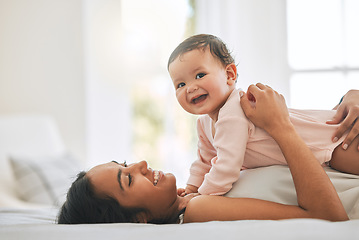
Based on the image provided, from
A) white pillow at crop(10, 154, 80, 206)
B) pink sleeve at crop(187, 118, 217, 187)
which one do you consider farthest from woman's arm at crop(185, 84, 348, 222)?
white pillow at crop(10, 154, 80, 206)

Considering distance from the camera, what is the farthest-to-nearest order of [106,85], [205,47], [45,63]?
[106,85] < [45,63] < [205,47]

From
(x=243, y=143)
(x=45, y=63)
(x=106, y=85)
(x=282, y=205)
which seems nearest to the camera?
(x=282, y=205)

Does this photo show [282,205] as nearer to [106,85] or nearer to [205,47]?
[205,47]

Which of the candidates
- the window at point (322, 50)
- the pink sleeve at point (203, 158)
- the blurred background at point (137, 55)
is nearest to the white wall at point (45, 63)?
the blurred background at point (137, 55)

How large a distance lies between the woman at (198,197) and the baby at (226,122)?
0.06 m

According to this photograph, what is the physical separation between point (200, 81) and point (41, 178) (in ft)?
Result: 5.90

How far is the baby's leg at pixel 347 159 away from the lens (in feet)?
3.60

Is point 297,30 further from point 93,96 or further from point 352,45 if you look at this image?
point 93,96

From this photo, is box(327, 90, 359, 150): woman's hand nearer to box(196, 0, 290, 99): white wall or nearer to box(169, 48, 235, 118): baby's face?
box(169, 48, 235, 118): baby's face

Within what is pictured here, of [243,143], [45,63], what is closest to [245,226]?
[243,143]

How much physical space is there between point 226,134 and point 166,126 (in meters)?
3.47

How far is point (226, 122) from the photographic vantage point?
1.10m

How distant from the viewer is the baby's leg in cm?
110

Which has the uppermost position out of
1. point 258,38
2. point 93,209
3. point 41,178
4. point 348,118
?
point 258,38
